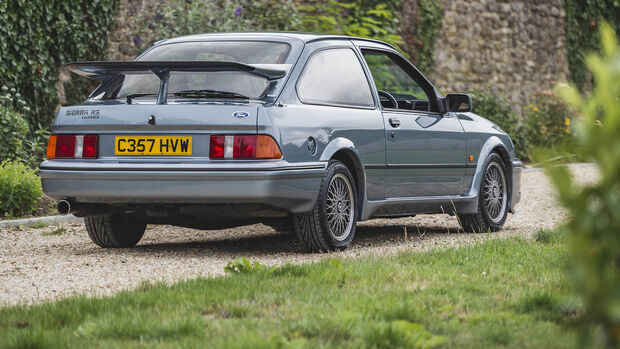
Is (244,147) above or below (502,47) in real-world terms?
below

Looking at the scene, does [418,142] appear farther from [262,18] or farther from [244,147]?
[262,18]

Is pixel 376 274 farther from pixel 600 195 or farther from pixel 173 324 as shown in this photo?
pixel 600 195

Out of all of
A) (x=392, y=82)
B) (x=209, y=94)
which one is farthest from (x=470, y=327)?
(x=392, y=82)

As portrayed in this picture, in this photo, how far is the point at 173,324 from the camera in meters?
Answer: 3.76

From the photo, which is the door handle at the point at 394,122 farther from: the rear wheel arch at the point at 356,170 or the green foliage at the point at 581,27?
the green foliage at the point at 581,27

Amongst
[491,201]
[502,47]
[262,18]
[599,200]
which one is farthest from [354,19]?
[599,200]

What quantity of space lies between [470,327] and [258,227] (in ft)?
17.4

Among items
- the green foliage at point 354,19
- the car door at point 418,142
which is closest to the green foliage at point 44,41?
the green foliage at point 354,19

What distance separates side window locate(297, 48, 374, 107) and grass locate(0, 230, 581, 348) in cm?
164

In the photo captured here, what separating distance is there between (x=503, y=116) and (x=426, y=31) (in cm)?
211

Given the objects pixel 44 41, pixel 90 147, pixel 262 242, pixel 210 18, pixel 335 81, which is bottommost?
pixel 262 242

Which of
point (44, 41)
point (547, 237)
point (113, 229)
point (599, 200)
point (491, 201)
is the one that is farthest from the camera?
point (44, 41)

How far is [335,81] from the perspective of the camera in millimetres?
7012

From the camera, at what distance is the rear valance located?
608cm
